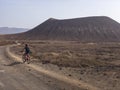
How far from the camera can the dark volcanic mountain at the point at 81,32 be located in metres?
172

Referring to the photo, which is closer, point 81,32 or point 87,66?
point 87,66

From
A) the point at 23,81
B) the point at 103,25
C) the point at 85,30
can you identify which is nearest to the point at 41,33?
the point at 85,30

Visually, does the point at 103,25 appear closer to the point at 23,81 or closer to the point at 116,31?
the point at 116,31

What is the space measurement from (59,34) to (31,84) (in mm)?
164402

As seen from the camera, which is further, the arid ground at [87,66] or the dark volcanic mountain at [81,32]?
the dark volcanic mountain at [81,32]

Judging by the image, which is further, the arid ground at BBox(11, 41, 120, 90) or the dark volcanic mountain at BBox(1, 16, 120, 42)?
the dark volcanic mountain at BBox(1, 16, 120, 42)

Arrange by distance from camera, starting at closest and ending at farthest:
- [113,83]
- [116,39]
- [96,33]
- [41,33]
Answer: [113,83] < [116,39] < [96,33] < [41,33]

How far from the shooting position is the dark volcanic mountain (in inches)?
6786

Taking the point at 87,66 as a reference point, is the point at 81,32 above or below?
above

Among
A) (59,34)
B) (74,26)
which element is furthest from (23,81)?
(74,26)

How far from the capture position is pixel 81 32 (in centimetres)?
18025

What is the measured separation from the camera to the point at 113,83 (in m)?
17.7

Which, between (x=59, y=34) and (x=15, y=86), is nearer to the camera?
(x=15, y=86)

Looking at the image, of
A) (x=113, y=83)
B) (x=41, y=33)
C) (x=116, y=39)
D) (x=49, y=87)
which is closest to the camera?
(x=49, y=87)
